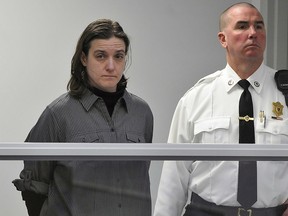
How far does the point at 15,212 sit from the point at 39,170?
0.14 metres

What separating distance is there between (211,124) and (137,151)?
2.12ft

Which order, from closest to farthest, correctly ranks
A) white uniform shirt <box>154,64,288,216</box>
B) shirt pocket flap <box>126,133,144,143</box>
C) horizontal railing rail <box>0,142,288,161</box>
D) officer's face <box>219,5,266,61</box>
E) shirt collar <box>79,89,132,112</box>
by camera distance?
horizontal railing rail <box>0,142,288,161</box>, white uniform shirt <box>154,64,288,216</box>, shirt pocket flap <box>126,133,144,143</box>, shirt collar <box>79,89,132,112</box>, officer's face <box>219,5,266,61</box>

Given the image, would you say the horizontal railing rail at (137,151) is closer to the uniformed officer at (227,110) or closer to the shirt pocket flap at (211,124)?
the uniformed officer at (227,110)

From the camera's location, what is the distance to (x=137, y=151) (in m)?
1.45

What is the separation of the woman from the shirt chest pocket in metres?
0.15

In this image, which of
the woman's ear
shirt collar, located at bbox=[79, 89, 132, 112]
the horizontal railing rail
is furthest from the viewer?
the woman's ear

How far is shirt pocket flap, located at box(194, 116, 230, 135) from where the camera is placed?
206cm

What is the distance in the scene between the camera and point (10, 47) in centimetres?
329

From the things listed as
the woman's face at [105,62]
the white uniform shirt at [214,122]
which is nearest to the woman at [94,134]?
the woman's face at [105,62]

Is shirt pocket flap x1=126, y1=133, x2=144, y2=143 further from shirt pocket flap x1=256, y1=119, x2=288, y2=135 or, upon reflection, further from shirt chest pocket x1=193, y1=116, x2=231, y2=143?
shirt pocket flap x1=256, y1=119, x2=288, y2=135

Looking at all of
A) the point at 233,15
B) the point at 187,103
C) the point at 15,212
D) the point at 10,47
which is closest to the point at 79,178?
the point at 15,212

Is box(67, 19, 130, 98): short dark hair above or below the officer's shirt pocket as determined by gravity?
above

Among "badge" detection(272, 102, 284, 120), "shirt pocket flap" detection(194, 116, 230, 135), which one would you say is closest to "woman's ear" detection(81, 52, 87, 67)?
"shirt pocket flap" detection(194, 116, 230, 135)

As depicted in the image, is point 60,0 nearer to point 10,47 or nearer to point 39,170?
point 10,47
